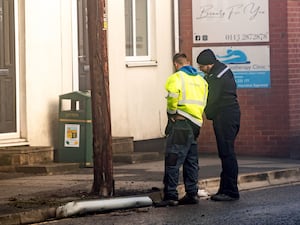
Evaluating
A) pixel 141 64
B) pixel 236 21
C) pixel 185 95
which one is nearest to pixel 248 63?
pixel 236 21

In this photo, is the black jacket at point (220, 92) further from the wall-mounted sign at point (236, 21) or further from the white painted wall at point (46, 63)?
the wall-mounted sign at point (236, 21)

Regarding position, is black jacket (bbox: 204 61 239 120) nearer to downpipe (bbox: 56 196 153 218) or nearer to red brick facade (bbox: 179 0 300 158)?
downpipe (bbox: 56 196 153 218)

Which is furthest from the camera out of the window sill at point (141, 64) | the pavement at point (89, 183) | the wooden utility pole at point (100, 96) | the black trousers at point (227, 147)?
the window sill at point (141, 64)

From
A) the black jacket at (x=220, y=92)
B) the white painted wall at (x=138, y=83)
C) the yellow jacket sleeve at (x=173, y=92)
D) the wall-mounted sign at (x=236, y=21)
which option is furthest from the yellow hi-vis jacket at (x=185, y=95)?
the wall-mounted sign at (x=236, y=21)

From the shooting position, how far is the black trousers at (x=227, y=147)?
1198 centimetres

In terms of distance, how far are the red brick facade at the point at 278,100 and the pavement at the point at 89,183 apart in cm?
65

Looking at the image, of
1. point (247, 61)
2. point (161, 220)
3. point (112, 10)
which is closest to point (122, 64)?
point (112, 10)

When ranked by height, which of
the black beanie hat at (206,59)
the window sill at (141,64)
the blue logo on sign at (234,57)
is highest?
the blue logo on sign at (234,57)

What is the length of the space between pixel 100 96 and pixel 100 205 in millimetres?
1441

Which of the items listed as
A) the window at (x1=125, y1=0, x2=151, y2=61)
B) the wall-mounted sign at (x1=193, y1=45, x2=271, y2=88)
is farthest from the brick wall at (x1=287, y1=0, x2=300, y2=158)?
the window at (x1=125, y1=0, x2=151, y2=61)

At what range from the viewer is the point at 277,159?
16391 mm

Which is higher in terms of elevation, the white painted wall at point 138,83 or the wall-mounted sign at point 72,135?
the white painted wall at point 138,83

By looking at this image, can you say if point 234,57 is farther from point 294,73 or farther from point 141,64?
point 141,64

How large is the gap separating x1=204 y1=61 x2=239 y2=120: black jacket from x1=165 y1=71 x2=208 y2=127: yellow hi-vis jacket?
14.7 inches
